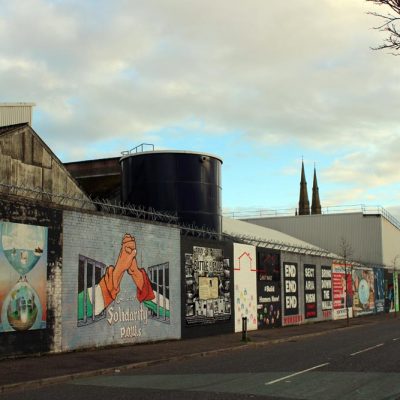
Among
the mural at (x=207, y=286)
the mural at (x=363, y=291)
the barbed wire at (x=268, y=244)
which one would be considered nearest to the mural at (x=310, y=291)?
the barbed wire at (x=268, y=244)

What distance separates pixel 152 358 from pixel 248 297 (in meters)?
12.9

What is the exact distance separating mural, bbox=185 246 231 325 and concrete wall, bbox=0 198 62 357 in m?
7.37

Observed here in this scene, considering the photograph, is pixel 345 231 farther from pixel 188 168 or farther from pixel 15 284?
pixel 15 284

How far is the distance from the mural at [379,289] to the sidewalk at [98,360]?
31.4 meters

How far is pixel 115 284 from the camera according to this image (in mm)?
18750

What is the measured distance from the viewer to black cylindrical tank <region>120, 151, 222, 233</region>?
2423 cm

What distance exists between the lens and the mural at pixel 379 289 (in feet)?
166

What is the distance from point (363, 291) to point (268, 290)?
19669 mm

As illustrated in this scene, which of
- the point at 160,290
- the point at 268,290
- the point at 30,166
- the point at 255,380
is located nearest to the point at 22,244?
the point at 30,166

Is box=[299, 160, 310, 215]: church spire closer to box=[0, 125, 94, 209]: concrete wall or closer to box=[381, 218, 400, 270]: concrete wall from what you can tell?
box=[381, 218, 400, 270]: concrete wall

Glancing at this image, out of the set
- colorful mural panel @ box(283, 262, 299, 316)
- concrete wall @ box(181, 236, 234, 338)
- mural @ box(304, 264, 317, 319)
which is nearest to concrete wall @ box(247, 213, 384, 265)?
mural @ box(304, 264, 317, 319)

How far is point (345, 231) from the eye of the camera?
5991 cm

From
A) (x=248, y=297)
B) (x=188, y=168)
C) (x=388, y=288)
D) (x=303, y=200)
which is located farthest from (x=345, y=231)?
(x=303, y=200)

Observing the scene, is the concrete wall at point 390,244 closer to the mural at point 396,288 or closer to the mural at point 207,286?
the mural at point 396,288
